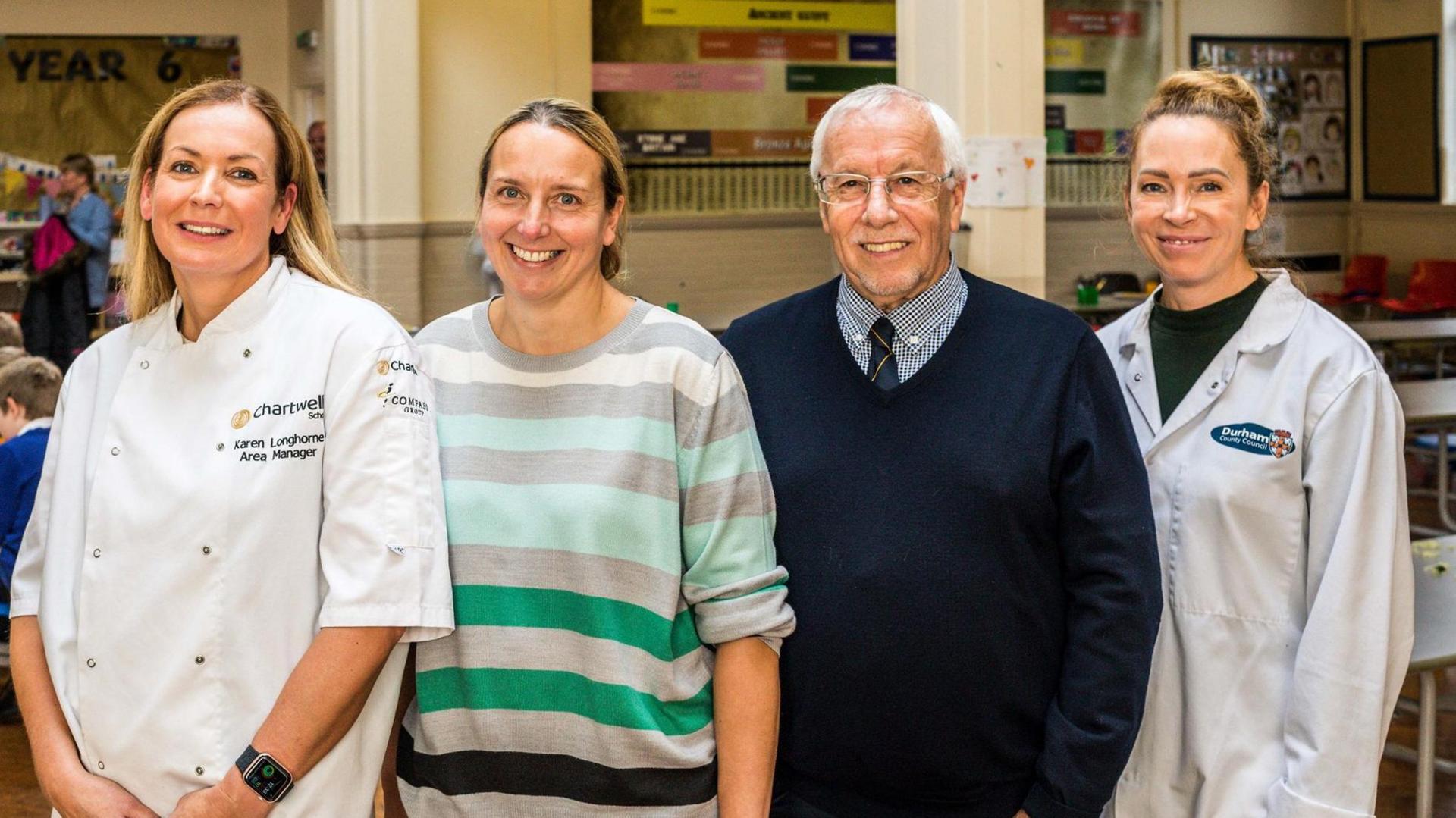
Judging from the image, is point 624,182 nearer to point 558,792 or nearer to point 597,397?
point 597,397

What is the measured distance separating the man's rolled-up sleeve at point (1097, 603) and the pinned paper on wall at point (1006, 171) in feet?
19.4

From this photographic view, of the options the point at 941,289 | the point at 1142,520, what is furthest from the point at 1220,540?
the point at 941,289

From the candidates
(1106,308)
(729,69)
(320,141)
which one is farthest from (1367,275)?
(320,141)

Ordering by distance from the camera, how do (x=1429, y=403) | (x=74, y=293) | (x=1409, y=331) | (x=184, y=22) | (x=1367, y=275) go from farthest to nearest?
(x=1367, y=275) < (x=184, y=22) < (x=74, y=293) < (x=1409, y=331) < (x=1429, y=403)

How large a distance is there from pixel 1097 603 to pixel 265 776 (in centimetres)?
110

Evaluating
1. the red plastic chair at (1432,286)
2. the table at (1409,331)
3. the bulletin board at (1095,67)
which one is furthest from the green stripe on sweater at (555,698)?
the bulletin board at (1095,67)

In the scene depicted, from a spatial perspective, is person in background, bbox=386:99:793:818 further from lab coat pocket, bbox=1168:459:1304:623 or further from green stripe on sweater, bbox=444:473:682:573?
lab coat pocket, bbox=1168:459:1304:623

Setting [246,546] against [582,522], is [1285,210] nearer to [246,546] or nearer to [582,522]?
[582,522]

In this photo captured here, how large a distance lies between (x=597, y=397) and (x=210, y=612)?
1.81 feet

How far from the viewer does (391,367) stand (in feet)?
6.37

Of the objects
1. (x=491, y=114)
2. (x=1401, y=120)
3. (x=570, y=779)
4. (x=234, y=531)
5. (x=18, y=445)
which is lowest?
(x=570, y=779)

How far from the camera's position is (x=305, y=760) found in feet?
6.20

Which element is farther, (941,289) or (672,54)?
(672,54)

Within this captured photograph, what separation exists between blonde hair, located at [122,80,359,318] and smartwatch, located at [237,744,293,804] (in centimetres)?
64
